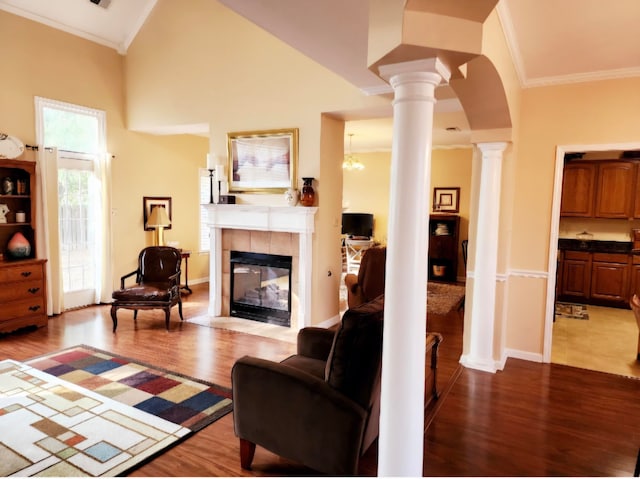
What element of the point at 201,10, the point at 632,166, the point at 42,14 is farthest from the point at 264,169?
the point at 632,166

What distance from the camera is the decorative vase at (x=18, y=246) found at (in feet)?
16.5

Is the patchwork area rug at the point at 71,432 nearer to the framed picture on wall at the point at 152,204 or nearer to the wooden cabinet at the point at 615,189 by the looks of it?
the framed picture on wall at the point at 152,204

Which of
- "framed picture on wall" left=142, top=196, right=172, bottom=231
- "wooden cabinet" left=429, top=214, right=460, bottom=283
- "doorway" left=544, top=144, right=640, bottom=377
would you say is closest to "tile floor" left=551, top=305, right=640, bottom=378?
"doorway" left=544, top=144, right=640, bottom=377

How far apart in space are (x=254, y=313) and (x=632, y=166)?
239 inches

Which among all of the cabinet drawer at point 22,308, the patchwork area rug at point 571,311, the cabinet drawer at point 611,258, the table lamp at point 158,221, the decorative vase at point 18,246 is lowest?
the patchwork area rug at point 571,311

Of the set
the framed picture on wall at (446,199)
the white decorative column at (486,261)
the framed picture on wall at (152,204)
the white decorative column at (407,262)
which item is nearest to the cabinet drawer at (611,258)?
the framed picture on wall at (446,199)

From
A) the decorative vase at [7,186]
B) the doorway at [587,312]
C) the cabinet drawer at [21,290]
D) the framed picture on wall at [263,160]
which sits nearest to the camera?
the doorway at [587,312]

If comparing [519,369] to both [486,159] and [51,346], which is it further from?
[51,346]

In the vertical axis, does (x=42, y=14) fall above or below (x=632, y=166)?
above

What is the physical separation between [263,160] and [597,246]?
539 centimetres

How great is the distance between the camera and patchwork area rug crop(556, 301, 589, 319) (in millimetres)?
6145

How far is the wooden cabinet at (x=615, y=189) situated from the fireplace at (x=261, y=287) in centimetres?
507

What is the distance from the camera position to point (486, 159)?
158 inches

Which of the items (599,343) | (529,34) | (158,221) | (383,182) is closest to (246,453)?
(529,34)
